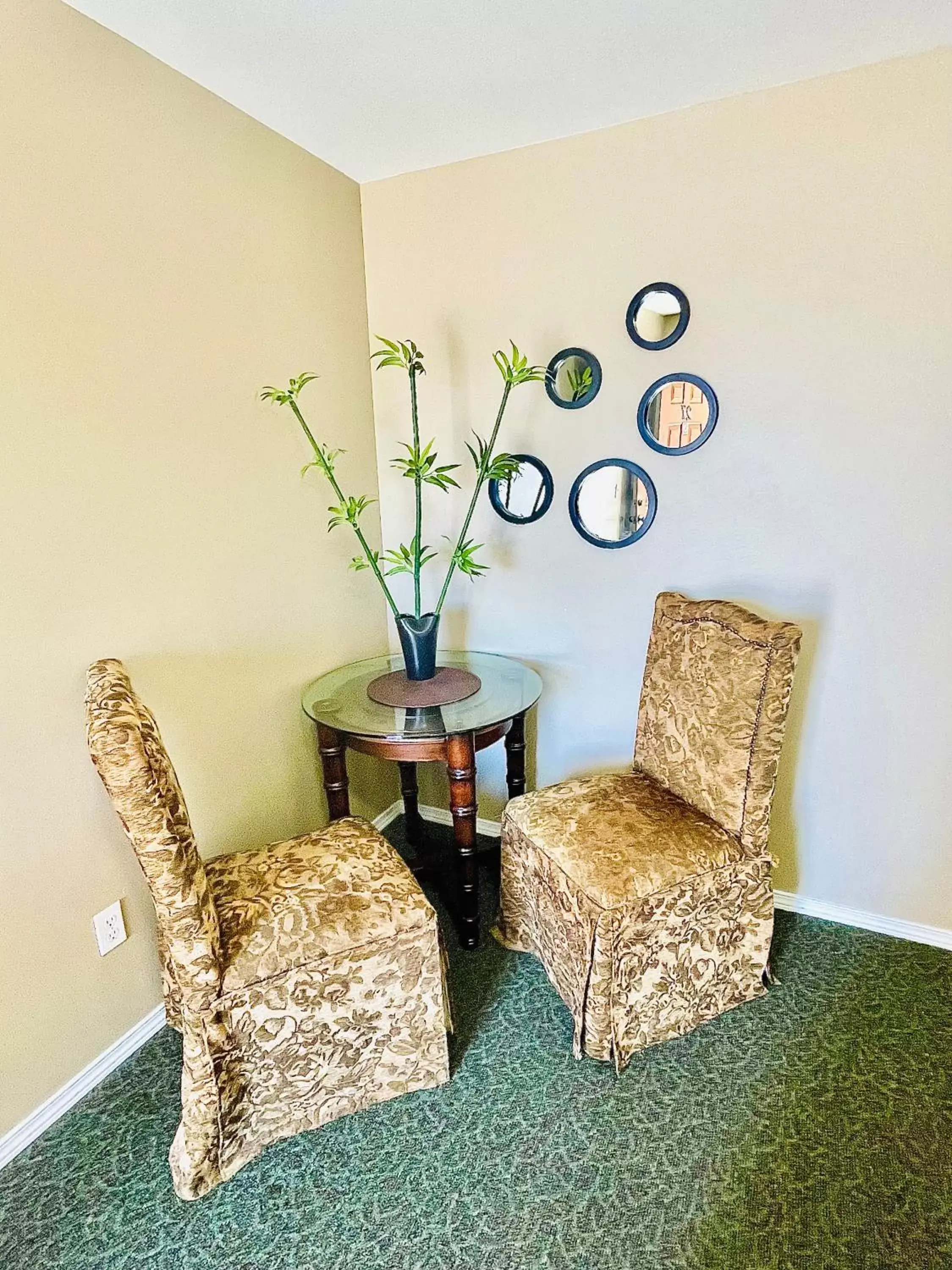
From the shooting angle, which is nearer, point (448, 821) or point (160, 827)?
point (160, 827)

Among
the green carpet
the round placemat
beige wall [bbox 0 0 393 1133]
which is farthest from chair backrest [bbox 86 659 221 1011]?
the round placemat

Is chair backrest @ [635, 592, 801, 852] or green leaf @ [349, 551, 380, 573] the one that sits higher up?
green leaf @ [349, 551, 380, 573]

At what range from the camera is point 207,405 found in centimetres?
183

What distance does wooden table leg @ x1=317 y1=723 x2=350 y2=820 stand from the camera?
2.08 meters

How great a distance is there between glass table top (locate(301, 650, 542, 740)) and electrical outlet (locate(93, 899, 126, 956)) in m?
0.67

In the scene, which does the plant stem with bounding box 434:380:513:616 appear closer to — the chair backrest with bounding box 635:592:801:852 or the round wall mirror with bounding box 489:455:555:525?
the round wall mirror with bounding box 489:455:555:525

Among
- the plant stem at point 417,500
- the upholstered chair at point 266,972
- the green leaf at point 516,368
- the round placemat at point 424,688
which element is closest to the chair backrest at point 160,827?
the upholstered chair at point 266,972

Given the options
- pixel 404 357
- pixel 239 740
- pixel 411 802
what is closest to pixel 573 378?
pixel 404 357

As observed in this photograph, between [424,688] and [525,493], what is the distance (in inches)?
28.5

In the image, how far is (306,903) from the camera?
156cm

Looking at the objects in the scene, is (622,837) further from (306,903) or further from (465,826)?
(306,903)

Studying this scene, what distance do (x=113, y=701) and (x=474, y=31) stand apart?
1610 mm

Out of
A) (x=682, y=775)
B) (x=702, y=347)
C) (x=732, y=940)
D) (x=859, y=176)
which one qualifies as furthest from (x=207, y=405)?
(x=732, y=940)

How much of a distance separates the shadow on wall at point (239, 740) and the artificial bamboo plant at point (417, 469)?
40 centimetres
